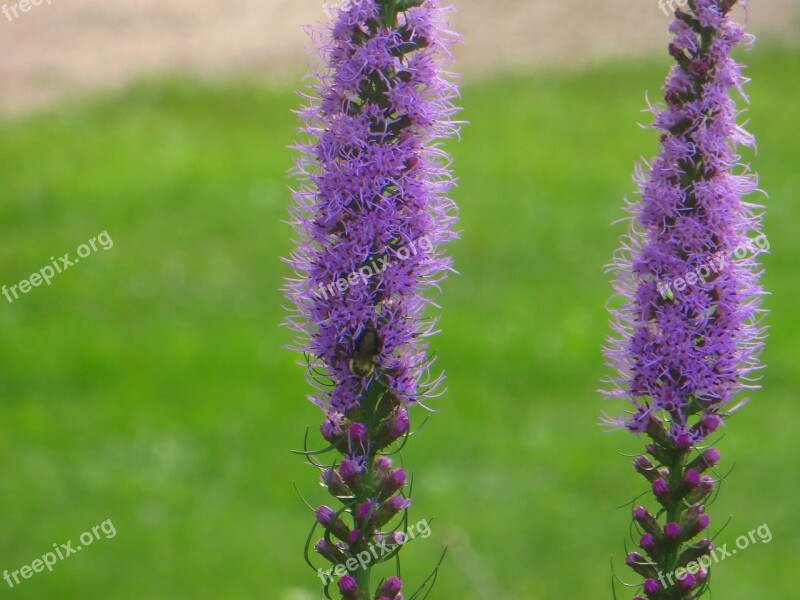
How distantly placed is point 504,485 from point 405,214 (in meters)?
9.08

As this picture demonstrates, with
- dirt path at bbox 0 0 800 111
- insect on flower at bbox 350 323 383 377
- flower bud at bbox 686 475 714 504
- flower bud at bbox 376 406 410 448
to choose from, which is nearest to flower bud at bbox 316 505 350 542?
flower bud at bbox 376 406 410 448

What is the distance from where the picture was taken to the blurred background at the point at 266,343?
1184 cm

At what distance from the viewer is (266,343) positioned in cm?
1571

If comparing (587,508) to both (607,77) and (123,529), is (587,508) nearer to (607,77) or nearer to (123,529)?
(123,529)

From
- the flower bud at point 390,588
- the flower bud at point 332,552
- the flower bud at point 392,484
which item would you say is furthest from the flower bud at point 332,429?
the flower bud at point 390,588

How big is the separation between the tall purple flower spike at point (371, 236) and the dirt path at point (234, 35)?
2116cm

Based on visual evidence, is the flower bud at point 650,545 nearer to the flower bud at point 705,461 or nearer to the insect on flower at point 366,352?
the flower bud at point 705,461

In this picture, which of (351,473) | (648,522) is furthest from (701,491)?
(351,473)

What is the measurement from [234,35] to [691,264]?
2536 cm

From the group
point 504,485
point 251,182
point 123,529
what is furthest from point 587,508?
point 251,182

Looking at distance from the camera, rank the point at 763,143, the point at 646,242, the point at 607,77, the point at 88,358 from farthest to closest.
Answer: the point at 607,77 → the point at 763,143 → the point at 88,358 → the point at 646,242

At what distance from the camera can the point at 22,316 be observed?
1603 cm

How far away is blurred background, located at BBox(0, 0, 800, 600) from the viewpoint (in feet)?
38.8

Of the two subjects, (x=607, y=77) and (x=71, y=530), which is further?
(x=607, y=77)
